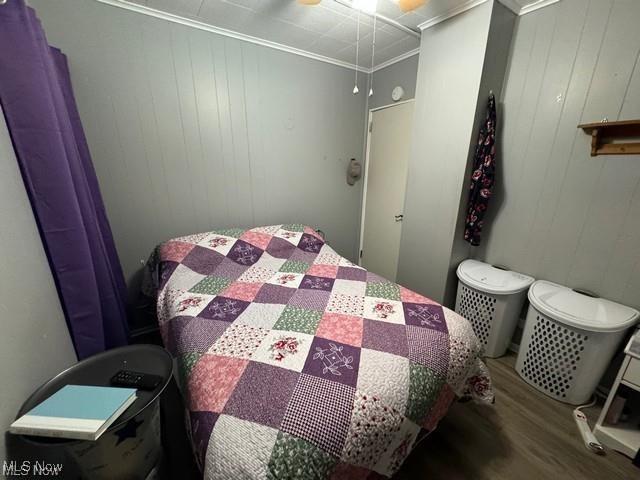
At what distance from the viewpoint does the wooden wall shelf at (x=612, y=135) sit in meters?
1.32

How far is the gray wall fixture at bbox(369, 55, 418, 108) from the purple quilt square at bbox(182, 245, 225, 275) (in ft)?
7.31

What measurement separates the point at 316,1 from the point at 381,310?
166 cm

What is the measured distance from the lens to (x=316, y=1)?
4.25 ft

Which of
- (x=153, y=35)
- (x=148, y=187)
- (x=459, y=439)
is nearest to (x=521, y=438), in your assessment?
(x=459, y=439)

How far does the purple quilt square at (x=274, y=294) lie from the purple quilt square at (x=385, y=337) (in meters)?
0.50

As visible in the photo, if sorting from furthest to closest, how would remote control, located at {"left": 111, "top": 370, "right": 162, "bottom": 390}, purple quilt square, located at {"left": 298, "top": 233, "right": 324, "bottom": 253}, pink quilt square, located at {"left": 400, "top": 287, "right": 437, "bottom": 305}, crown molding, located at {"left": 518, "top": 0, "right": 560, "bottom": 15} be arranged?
purple quilt square, located at {"left": 298, "top": 233, "right": 324, "bottom": 253}
crown molding, located at {"left": 518, "top": 0, "right": 560, "bottom": 15}
pink quilt square, located at {"left": 400, "top": 287, "right": 437, "bottom": 305}
remote control, located at {"left": 111, "top": 370, "right": 162, "bottom": 390}

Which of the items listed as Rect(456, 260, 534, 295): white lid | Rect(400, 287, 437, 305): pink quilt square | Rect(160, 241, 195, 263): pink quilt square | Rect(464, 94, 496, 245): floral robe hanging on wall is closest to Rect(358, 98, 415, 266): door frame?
Rect(464, 94, 496, 245): floral robe hanging on wall

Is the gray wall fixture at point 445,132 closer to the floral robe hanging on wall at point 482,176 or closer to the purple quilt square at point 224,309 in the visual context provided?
the floral robe hanging on wall at point 482,176

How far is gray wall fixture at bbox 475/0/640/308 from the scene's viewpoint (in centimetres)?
137

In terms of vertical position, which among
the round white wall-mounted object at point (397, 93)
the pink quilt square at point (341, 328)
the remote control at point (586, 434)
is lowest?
the remote control at point (586, 434)

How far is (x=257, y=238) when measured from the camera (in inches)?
84.3

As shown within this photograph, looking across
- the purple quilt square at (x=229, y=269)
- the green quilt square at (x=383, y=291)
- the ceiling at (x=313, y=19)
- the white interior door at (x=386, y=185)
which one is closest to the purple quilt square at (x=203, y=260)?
the purple quilt square at (x=229, y=269)

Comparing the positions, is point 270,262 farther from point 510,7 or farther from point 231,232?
point 510,7

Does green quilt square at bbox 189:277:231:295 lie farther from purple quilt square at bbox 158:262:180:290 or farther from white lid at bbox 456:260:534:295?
white lid at bbox 456:260:534:295
